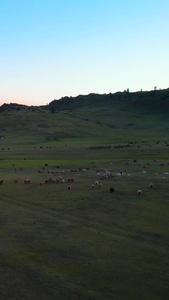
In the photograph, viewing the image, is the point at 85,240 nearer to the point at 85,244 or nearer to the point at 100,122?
the point at 85,244

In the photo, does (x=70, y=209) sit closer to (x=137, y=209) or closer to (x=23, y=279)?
(x=137, y=209)

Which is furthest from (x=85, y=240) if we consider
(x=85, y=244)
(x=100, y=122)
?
(x=100, y=122)

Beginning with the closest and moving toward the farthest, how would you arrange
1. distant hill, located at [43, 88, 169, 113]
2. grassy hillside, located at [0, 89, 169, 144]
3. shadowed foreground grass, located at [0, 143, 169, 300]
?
shadowed foreground grass, located at [0, 143, 169, 300]
grassy hillside, located at [0, 89, 169, 144]
distant hill, located at [43, 88, 169, 113]

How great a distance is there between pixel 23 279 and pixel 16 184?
12.7m

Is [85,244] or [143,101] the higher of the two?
[143,101]

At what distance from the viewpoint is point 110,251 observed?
933 cm

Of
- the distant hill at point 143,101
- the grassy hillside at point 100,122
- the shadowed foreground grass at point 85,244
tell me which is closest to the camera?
the shadowed foreground grass at point 85,244

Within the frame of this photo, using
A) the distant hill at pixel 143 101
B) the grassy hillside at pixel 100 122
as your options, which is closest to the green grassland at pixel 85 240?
the grassy hillside at pixel 100 122

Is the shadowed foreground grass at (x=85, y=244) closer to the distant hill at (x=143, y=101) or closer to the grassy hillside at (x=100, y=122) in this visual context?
the grassy hillside at (x=100, y=122)

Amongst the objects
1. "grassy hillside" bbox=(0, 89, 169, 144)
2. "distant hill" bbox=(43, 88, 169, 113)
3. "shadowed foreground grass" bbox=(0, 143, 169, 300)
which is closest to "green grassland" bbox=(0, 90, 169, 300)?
"shadowed foreground grass" bbox=(0, 143, 169, 300)

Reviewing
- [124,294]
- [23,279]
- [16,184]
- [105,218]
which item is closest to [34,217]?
[105,218]

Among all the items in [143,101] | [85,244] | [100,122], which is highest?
[143,101]

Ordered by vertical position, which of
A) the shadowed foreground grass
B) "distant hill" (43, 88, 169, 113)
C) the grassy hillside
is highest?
"distant hill" (43, 88, 169, 113)

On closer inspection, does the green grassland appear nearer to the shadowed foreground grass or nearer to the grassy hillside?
the shadowed foreground grass
